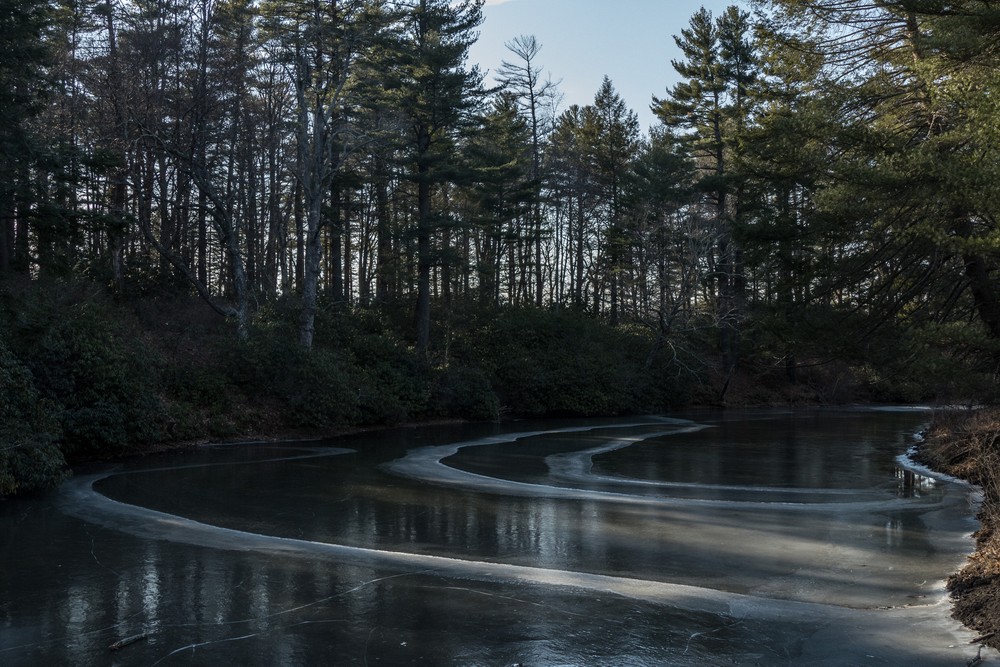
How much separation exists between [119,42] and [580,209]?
25.9 metres

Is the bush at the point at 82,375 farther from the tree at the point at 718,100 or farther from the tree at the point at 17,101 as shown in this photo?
the tree at the point at 718,100

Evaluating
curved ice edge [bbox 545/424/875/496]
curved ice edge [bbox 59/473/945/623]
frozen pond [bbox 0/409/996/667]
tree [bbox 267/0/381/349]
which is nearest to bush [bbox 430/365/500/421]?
tree [bbox 267/0/381/349]

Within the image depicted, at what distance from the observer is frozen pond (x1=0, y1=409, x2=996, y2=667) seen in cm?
612

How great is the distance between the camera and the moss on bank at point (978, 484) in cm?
651

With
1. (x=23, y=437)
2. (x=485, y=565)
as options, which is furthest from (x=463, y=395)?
(x=485, y=565)

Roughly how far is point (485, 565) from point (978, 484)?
10421 mm

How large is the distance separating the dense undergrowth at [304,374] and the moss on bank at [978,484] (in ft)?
5.84

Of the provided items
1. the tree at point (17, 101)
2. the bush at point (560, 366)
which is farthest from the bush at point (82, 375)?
the bush at point (560, 366)

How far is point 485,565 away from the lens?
869cm

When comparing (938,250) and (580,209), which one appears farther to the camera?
(580,209)

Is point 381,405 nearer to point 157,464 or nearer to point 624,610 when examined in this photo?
point 157,464

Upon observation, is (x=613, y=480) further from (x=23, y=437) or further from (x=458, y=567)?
(x=23, y=437)

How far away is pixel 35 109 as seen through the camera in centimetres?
1853

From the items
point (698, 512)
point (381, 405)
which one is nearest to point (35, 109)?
point (381, 405)
